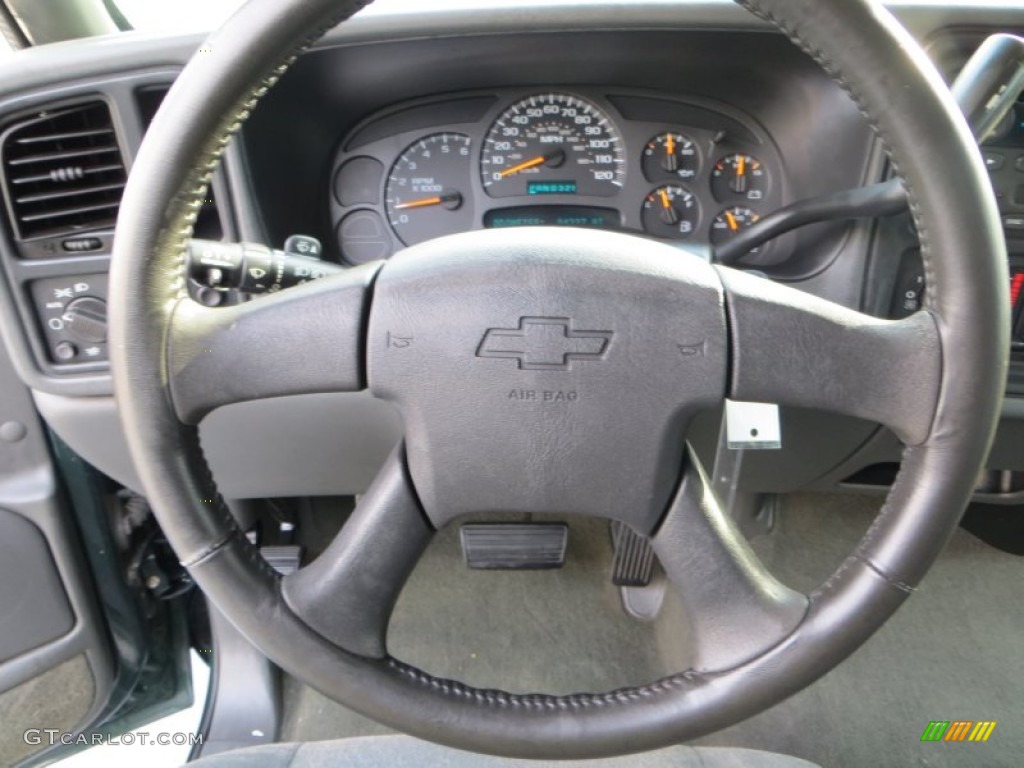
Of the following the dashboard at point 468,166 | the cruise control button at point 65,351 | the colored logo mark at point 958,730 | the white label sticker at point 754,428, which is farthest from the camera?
the colored logo mark at point 958,730

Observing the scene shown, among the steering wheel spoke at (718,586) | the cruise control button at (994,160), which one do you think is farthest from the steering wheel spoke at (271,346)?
the cruise control button at (994,160)

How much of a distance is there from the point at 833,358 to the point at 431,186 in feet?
2.40

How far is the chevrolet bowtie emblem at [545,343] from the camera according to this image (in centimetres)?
65

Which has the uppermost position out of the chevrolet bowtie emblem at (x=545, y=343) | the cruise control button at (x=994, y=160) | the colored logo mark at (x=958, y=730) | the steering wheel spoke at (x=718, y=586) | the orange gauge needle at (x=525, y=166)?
the cruise control button at (x=994, y=160)

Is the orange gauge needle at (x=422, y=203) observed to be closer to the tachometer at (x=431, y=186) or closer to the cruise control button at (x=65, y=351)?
the tachometer at (x=431, y=186)

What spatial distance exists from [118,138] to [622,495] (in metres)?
0.78

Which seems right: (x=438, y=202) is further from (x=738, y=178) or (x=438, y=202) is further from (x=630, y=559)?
(x=630, y=559)

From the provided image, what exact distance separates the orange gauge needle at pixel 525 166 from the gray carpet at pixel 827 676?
0.71 metres

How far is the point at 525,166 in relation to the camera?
1.19 metres

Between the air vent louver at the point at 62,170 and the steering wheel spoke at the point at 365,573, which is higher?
the air vent louver at the point at 62,170

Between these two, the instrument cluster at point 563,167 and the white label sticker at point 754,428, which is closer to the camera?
the white label sticker at point 754,428

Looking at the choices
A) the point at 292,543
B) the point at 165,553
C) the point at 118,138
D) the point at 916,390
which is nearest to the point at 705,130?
the point at 916,390

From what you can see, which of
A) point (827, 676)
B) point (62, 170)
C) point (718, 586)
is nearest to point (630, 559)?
point (827, 676)

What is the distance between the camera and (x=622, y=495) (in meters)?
0.69
